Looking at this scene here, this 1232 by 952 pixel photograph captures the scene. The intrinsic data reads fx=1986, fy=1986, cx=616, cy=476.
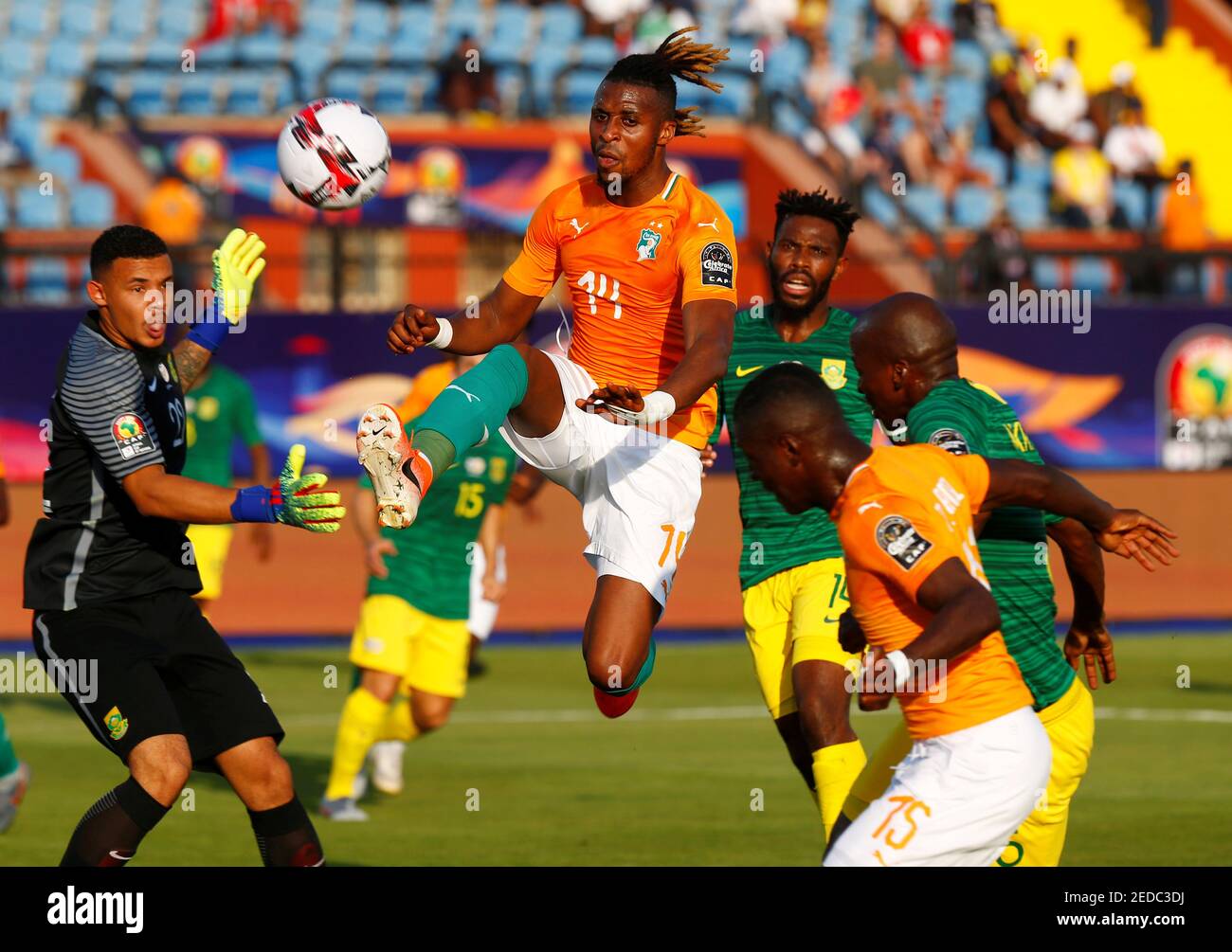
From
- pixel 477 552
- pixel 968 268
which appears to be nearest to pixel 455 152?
pixel 968 268

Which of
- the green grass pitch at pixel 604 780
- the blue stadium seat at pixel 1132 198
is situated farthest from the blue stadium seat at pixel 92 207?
the blue stadium seat at pixel 1132 198

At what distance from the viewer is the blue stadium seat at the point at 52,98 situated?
26156mm

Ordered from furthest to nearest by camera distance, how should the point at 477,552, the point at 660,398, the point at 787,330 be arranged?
the point at 477,552 < the point at 787,330 < the point at 660,398

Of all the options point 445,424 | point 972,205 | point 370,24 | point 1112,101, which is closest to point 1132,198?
point 1112,101

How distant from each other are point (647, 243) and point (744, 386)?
0.77 meters

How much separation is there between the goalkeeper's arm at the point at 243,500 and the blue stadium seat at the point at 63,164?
17.7m

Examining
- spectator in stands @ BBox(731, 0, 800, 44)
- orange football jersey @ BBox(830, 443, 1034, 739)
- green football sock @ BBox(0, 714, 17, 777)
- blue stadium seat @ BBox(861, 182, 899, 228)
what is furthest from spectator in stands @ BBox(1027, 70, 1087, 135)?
orange football jersey @ BBox(830, 443, 1034, 739)

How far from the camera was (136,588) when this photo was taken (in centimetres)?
743

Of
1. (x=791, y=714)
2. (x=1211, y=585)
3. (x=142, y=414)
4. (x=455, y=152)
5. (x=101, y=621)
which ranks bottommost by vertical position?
(x=1211, y=585)

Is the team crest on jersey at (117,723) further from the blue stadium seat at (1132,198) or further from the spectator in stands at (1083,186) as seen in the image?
the blue stadium seat at (1132,198)

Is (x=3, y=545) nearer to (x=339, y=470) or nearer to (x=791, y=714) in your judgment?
(x=339, y=470)

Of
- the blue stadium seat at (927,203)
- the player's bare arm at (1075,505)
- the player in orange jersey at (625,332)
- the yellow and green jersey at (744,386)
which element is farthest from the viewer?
the blue stadium seat at (927,203)

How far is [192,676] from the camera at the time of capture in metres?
7.39

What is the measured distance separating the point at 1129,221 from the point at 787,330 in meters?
19.2
